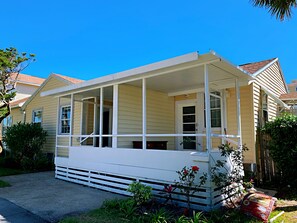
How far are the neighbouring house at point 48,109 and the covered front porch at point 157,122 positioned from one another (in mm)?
2553

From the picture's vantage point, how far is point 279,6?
500 cm

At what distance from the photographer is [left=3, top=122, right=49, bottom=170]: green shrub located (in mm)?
10498

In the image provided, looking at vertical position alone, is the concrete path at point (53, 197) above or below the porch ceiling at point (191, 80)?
below

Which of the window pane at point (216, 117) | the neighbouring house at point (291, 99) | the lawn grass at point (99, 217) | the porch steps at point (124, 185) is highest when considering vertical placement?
the neighbouring house at point (291, 99)

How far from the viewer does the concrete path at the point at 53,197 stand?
4.60 m

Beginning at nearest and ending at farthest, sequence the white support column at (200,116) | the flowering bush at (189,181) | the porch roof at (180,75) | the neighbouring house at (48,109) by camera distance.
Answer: the flowering bush at (189,181), the porch roof at (180,75), the white support column at (200,116), the neighbouring house at (48,109)

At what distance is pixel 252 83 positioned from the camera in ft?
23.5

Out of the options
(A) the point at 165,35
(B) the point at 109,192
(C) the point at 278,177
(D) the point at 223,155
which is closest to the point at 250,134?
(C) the point at 278,177

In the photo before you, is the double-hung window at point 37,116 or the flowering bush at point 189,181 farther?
the double-hung window at point 37,116

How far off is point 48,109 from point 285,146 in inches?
455

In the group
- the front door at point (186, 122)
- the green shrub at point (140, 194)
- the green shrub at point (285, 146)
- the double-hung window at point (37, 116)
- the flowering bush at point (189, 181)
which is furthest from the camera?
the double-hung window at point (37, 116)

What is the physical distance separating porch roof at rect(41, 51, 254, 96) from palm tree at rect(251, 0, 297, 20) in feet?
4.87

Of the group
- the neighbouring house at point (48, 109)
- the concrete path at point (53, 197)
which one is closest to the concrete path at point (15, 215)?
the concrete path at point (53, 197)

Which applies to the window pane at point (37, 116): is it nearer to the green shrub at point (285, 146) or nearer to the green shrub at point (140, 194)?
the green shrub at point (140, 194)
